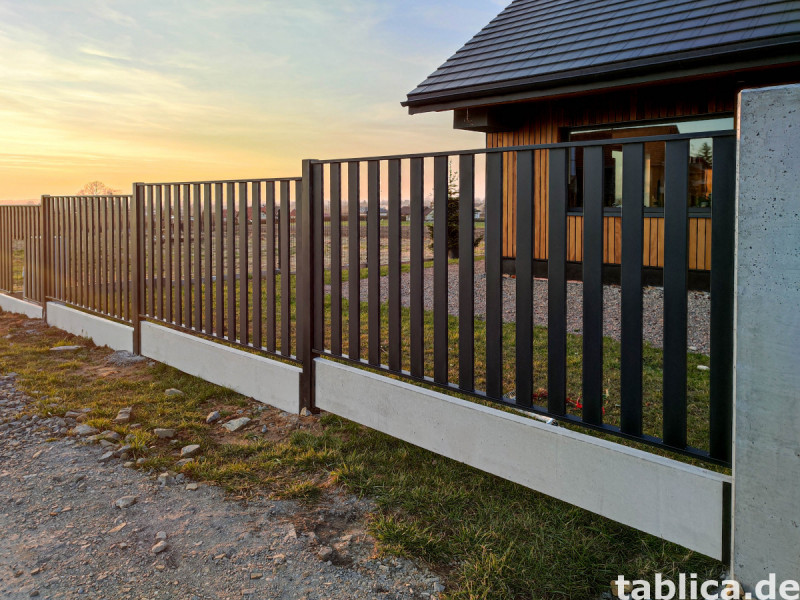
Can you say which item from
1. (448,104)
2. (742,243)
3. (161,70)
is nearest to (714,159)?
(742,243)

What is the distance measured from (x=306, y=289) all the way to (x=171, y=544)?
6.06 feet

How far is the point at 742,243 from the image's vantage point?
6.30 feet

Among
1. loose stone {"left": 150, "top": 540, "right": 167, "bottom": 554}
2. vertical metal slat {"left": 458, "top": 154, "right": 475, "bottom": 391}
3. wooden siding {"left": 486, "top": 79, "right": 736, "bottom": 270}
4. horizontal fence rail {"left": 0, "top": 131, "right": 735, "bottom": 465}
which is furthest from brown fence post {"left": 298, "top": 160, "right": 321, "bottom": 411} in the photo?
wooden siding {"left": 486, "top": 79, "right": 736, "bottom": 270}

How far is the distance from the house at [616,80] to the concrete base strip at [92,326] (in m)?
5.88

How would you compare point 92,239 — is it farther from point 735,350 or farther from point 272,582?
point 735,350

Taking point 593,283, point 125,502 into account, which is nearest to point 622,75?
point 593,283

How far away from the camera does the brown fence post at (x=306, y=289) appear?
3779 mm

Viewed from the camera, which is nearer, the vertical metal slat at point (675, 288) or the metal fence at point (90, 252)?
the vertical metal slat at point (675, 288)

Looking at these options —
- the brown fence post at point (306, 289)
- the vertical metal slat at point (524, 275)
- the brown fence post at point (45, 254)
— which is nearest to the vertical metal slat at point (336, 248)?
the brown fence post at point (306, 289)

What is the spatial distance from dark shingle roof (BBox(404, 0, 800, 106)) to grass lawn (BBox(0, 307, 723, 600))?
5.38 meters

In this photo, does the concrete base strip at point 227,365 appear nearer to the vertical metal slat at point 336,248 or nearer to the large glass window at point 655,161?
the vertical metal slat at point 336,248

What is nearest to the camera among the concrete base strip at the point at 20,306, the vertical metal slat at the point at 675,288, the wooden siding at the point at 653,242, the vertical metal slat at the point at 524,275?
the vertical metal slat at the point at 675,288

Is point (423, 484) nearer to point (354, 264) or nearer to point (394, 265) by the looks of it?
point (394, 265)

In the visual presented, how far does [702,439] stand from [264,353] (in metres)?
2.92
